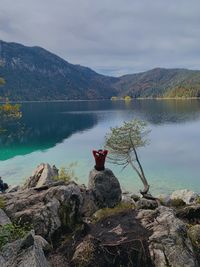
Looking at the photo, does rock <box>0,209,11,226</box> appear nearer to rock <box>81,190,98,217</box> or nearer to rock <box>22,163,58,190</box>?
rock <box>81,190,98,217</box>

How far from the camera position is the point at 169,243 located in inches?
476

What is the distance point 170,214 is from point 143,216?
1423mm

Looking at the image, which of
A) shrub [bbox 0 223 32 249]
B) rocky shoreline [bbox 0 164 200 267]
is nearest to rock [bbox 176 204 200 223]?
rocky shoreline [bbox 0 164 200 267]

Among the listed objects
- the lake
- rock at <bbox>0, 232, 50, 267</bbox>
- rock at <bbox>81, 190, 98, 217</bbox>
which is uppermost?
rock at <bbox>0, 232, 50, 267</bbox>

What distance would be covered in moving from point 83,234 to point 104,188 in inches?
338

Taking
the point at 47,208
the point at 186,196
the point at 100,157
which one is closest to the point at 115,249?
the point at 47,208

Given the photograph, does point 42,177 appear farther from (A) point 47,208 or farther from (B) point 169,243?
(B) point 169,243

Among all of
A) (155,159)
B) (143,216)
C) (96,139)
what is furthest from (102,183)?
(96,139)

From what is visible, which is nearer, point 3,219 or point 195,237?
point 195,237

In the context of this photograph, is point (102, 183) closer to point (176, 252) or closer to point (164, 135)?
point (176, 252)

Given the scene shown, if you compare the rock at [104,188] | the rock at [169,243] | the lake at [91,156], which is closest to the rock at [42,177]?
the rock at [104,188]

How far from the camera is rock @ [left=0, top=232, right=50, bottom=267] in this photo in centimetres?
1009

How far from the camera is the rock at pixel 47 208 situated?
14.8 meters

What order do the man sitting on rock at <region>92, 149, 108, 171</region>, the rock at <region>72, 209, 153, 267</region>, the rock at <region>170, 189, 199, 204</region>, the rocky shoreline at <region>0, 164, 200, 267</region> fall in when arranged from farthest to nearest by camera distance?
the rock at <region>170, 189, 199, 204</region> < the man sitting on rock at <region>92, 149, 108, 171</region> < the rock at <region>72, 209, 153, 267</region> < the rocky shoreline at <region>0, 164, 200, 267</region>
